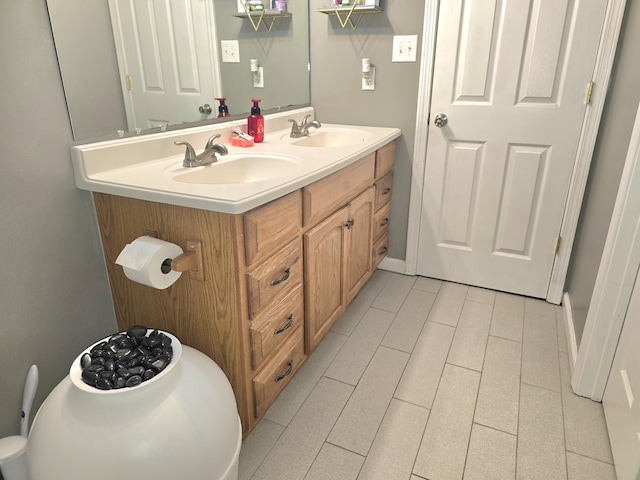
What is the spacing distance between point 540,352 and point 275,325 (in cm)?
126

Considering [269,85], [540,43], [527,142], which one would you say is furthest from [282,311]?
[540,43]

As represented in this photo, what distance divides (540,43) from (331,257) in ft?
4.50

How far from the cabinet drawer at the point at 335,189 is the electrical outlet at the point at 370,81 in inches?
19.1

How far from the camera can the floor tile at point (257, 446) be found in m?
1.35

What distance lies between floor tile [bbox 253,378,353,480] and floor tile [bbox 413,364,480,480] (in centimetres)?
32

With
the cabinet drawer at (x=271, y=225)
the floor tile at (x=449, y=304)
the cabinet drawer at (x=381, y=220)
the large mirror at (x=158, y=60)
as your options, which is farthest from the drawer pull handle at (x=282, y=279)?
the floor tile at (x=449, y=304)

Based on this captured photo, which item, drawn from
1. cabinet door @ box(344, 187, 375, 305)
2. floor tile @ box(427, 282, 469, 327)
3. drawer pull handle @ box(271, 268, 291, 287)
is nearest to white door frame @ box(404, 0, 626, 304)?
floor tile @ box(427, 282, 469, 327)

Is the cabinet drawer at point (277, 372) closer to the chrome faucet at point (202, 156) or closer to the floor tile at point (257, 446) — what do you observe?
the floor tile at point (257, 446)

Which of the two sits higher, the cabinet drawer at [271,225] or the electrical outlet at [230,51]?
the electrical outlet at [230,51]

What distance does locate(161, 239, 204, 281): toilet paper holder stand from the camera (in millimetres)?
1136

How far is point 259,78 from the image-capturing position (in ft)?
6.93

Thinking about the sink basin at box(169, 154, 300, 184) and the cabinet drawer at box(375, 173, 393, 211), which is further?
the cabinet drawer at box(375, 173, 393, 211)

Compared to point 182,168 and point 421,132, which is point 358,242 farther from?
point 182,168

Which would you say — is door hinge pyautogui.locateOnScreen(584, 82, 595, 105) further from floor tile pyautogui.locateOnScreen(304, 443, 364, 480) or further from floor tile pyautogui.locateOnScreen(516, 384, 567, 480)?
floor tile pyautogui.locateOnScreen(304, 443, 364, 480)
